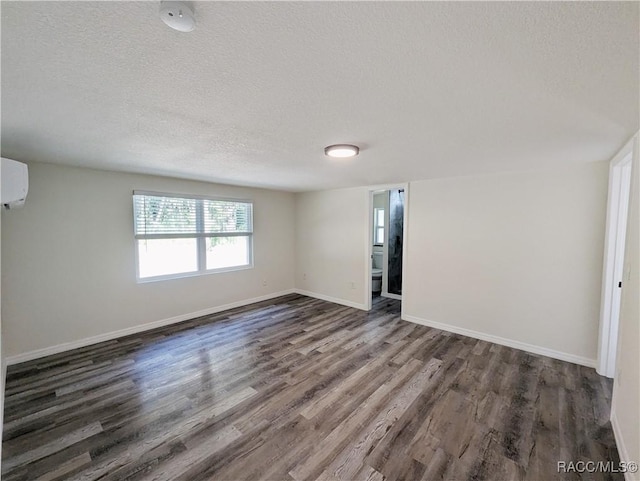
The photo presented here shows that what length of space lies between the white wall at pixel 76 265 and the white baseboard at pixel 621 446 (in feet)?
15.2

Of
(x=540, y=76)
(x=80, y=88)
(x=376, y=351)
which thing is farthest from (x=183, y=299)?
(x=540, y=76)

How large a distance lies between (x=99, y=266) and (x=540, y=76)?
14.6 feet

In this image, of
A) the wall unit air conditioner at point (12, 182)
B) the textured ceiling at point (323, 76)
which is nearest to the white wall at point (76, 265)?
the textured ceiling at point (323, 76)

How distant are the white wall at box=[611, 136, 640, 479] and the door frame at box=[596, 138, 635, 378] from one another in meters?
0.68

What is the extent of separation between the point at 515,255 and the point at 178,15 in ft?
12.3

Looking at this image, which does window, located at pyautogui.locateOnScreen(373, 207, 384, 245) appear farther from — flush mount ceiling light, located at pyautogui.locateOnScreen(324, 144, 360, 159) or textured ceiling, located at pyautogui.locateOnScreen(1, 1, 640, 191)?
Result: flush mount ceiling light, located at pyautogui.locateOnScreen(324, 144, 360, 159)

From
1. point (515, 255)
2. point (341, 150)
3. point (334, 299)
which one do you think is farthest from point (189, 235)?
point (515, 255)

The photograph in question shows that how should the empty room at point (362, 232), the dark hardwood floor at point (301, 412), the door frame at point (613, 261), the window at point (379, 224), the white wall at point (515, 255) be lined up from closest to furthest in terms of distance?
the empty room at point (362, 232), the dark hardwood floor at point (301, 412), the door frame at point (613, 261), the white wall at point (515, 255), the window at point (379, 224)

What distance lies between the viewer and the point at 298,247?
5758 millimetres

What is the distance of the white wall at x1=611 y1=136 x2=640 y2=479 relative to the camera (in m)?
1.53

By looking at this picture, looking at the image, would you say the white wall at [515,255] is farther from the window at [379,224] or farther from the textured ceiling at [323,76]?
the window at [379,224]

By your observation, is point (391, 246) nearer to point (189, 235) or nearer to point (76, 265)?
point (189, 235)

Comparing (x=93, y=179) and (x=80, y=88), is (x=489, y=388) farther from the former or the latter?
(x=93, y=179)

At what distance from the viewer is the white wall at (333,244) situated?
4.73m
